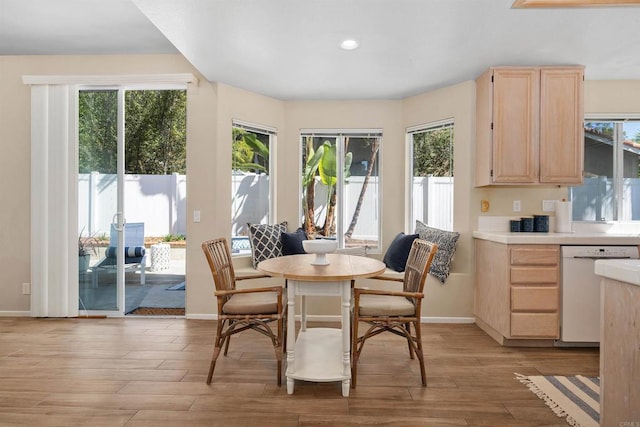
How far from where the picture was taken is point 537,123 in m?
3.45

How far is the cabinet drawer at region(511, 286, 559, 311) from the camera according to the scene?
3.12m

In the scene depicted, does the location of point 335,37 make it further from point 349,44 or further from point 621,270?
point 621,270

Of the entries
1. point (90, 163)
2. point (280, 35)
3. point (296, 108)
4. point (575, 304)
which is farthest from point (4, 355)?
point (575, 304)

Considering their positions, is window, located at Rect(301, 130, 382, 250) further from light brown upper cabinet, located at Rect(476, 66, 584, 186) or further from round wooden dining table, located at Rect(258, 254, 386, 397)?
round wooden dining table, located at Rect(258, 254, 386, 397)

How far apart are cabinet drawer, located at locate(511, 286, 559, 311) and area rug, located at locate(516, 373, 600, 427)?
61cm

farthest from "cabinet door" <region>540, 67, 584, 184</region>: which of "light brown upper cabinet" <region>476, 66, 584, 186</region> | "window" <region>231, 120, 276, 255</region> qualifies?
"window" <region>231, 120, 276, 255</region>

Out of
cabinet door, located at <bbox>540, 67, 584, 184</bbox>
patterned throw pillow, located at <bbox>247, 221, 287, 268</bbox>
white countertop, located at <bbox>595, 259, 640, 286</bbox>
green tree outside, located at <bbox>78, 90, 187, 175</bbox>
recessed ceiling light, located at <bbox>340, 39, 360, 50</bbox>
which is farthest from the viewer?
green tree outside, located at <bbox>78, 90, 187, 175</bbox>

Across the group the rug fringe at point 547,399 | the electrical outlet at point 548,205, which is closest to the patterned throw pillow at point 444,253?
the electrical outlet at point 548,205

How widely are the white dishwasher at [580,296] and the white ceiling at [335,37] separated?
166 cm

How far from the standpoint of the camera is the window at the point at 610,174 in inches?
155

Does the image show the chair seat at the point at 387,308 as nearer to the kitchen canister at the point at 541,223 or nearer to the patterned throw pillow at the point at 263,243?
the patterned throw pillow at the point at 263,243

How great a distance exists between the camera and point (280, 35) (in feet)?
9.32

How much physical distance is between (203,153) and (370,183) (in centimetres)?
194

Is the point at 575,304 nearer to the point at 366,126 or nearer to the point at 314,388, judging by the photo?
the point at 314,388
